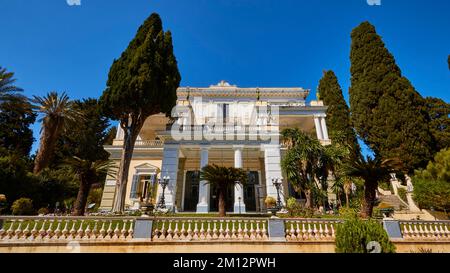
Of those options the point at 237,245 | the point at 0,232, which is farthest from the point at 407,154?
the point at 0,232

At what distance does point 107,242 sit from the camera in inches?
257

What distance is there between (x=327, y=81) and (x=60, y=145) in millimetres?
37642

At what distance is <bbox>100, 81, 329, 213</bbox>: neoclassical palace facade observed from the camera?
1399cm

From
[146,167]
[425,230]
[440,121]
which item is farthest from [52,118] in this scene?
[440,121]

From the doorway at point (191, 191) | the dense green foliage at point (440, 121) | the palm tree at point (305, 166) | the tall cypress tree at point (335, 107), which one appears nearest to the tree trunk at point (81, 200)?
the doorway at point (191, 191)

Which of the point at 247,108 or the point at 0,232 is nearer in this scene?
the point at 0,232

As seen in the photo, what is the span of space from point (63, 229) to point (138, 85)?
26.4 feet

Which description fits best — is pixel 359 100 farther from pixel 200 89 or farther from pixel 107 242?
pixel 107 242

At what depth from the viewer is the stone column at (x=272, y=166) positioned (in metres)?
13.3

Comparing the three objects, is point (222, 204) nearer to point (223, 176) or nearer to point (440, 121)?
point (223, 176)

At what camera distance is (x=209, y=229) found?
7.16m

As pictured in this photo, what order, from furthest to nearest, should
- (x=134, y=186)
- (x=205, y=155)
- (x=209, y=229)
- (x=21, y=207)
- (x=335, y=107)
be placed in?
(x=335, y=107)
(x=134, y=186)
(x=205, y=155)
(x=21, y=207)
(x=209, y=229)

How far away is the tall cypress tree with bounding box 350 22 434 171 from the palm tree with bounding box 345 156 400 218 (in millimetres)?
10128
